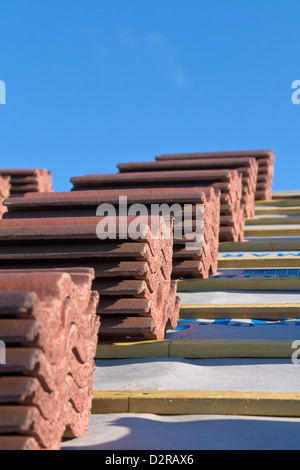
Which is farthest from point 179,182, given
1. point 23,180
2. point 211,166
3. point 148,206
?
point 23,180

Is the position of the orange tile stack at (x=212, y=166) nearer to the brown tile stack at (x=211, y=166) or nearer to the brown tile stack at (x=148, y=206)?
the brown tile stack at (x=211, y=166)

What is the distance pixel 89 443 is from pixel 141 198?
14.3 ft

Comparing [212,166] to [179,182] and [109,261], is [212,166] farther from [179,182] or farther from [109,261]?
[109,261]

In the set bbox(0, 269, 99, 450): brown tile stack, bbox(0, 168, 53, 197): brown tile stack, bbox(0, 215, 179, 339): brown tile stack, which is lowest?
bbox(0, 269, 99, 450): brown tile stack

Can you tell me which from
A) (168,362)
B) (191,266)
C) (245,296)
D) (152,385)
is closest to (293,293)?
(245,296)

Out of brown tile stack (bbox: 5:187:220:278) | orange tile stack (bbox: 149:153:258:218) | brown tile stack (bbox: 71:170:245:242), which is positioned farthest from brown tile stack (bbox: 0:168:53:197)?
brown tile stack (bbox: 5:187:220:278)

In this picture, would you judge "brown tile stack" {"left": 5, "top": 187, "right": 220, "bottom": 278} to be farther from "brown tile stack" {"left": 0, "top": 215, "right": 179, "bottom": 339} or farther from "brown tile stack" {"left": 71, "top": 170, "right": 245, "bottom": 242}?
"brown tile stack" {"left": 71, "top": 170, "right": 245, "bottom": 242}

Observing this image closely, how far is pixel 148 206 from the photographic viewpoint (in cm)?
829

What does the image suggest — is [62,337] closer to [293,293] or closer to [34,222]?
[34,222]

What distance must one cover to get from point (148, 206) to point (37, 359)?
5.00 m

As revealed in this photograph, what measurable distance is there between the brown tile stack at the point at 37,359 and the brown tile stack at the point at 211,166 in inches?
331

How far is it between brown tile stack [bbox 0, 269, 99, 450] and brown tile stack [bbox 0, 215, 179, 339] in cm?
189

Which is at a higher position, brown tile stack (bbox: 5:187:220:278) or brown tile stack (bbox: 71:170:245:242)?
brown tile stack (bbox: 71:170:245:242)

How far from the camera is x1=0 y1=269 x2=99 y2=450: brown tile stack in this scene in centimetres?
339
